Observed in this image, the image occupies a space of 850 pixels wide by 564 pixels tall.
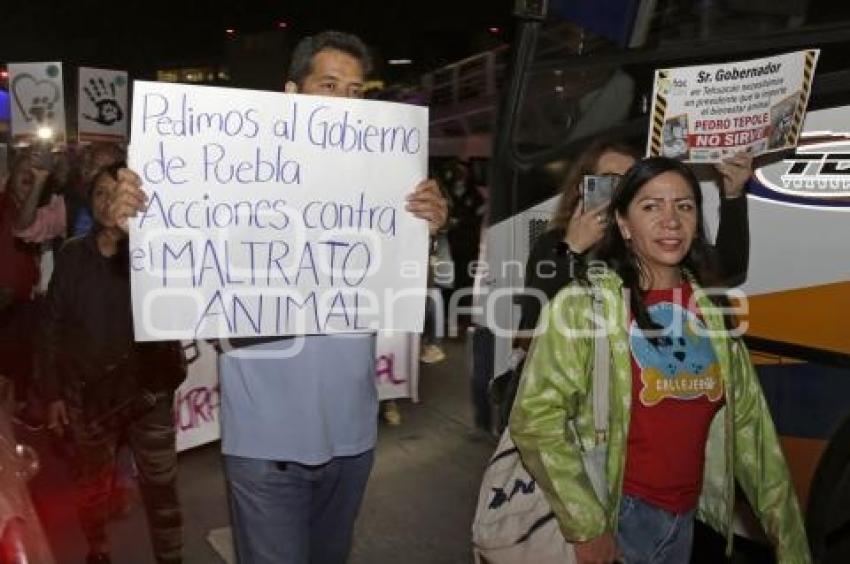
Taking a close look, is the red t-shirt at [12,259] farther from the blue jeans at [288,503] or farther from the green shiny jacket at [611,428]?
the green shiny jacket at [611,428]

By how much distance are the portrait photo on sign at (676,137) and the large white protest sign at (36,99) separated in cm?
726

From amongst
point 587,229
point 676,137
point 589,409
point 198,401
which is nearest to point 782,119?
point 676,137

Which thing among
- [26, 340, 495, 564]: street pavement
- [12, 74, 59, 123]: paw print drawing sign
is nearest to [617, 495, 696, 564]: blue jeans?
[26, 340, 495, 564]: street pavement

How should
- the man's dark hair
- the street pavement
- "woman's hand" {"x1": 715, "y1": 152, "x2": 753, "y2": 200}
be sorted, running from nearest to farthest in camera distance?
the man's dark hair < "woman's hand" {"x1": 715, "y1": 152, "x2": 753, "y2": 200} < the street pavement

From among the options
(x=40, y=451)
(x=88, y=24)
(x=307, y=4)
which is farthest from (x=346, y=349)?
(x=88, y=24)

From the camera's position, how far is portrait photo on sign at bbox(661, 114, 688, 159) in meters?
3.21

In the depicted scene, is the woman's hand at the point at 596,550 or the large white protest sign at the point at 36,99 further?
the large white protest sign at the point at 36,99

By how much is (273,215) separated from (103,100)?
790 centimetres

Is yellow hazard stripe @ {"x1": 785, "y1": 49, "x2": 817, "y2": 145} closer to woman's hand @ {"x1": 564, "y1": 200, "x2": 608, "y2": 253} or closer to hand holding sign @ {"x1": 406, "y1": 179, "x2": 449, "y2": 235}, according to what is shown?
woman's hand @ {"x1": 564, "y1": 200, "x2": 608, "y2": 253}

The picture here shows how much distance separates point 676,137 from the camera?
3.24 metres

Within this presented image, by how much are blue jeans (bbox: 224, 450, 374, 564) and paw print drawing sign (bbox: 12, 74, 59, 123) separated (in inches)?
293

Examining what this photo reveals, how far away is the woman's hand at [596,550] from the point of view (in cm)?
241

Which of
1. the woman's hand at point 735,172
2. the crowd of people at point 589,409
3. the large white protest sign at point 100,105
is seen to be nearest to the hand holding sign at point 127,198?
the crowd of people at point 589,409

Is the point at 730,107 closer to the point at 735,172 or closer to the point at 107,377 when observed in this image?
the point at 735,172
